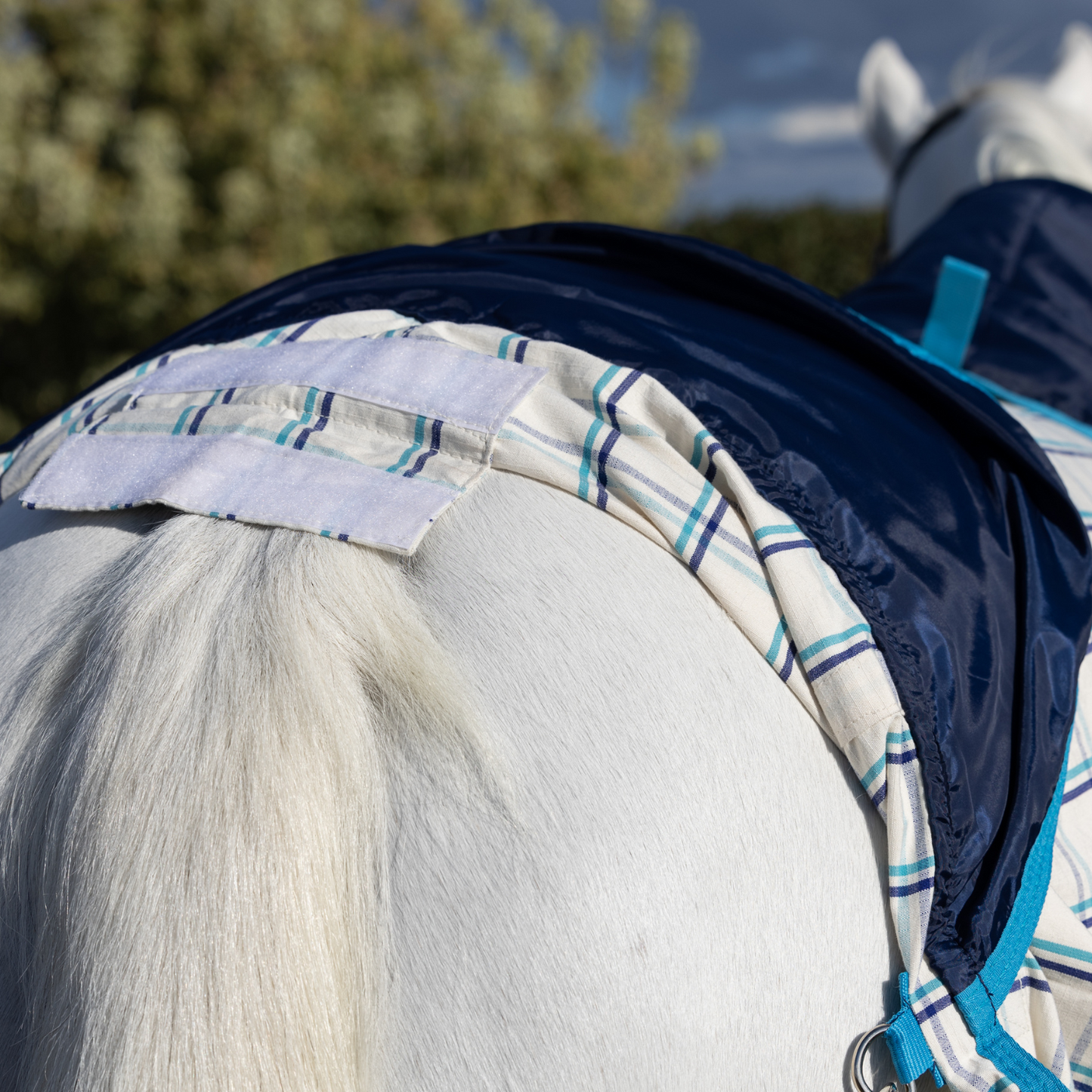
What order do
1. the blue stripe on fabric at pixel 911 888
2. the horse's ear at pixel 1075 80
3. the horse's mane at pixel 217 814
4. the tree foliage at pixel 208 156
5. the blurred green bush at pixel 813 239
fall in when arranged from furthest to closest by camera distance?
the blurred green bush at pixel 813 239 < the tree foliage at pixel 208 156 < the horse's ear at pixel 1075 80 < the blue stripe on fabric at pixel 911 888 < the horse's mane at pixel 217 814

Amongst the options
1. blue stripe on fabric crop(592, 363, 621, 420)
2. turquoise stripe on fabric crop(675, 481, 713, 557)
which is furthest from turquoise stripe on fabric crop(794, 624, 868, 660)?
blue stripe on fabric crop(592, 363, 621, 420)

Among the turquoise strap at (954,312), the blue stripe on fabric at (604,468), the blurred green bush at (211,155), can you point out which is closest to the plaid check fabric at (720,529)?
the blue stripe on fabric at (604,468)

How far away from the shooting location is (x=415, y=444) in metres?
0.57

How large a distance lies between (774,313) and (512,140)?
3657 millimetres

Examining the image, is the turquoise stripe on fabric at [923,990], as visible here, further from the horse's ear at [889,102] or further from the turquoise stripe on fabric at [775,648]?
the horse's ear at [889,102]

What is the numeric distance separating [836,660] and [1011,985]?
0.27 m

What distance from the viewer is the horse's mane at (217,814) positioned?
1.38ft

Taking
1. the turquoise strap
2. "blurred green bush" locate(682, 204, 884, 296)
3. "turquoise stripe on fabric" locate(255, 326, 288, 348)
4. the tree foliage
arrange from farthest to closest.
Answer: "blurred green bush" locate(682, 204, 884, 296) → the tree foliage → the turquoise strap → "turquoise stripe on fabric" locate(255, 326, 288, 348)

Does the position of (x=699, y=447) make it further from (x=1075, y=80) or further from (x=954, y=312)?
(x=1075, y=80)

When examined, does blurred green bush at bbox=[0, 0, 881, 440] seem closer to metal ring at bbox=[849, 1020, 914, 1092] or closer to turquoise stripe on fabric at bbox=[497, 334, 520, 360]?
turquoise stripe on fabric at bbox=[497, 334, 520, 360]

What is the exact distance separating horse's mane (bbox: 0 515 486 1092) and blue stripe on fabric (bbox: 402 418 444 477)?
7cm

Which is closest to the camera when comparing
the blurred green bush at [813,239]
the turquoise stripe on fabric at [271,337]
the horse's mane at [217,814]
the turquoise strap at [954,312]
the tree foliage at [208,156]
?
the horse's mane at [217,814]

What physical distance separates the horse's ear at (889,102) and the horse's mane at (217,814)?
2267 millimetres

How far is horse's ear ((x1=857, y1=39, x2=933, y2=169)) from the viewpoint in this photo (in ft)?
7.32
